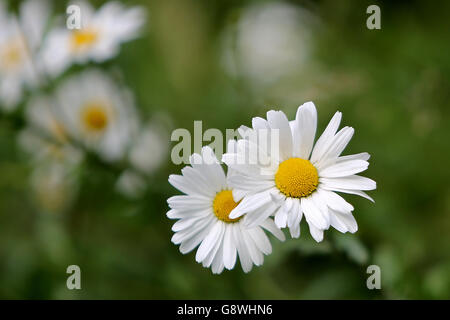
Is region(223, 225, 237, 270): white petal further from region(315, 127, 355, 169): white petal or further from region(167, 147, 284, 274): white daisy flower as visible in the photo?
region(315, 127, 355, 169): white petal

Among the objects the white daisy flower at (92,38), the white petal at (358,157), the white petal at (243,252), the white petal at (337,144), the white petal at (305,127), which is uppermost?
the white daisy flower at (92,38)

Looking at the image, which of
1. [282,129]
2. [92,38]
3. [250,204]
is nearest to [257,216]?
[250,204]

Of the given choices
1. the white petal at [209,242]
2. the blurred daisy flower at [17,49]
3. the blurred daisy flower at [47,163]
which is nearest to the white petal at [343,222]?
the white petal at [209,242]

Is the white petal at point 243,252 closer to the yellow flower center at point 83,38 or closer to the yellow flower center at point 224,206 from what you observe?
the yellow flower center at point 224,206

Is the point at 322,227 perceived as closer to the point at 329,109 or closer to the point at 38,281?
the point at 329,109

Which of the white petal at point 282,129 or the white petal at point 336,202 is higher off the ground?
the white petal at point 282,129

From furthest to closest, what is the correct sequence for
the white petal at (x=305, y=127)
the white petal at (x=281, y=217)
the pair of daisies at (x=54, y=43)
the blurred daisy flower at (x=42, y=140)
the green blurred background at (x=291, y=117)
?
the blurred daisy flower at (x=42, y=140) < the pair of daisies at (x=54, y=43) < the green blurred background at (x=291, y=117) < the white petal at (x=305, y=127) < the white petal at (x=281, y=217)

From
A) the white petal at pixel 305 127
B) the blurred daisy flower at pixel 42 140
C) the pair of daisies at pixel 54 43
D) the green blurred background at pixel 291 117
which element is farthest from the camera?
the blurred daisy flower at pixel 42 140

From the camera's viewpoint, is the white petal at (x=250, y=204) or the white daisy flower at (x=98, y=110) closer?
the white petal at (x=250, y=204)

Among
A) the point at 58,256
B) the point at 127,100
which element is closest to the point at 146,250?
the point at 58,256
